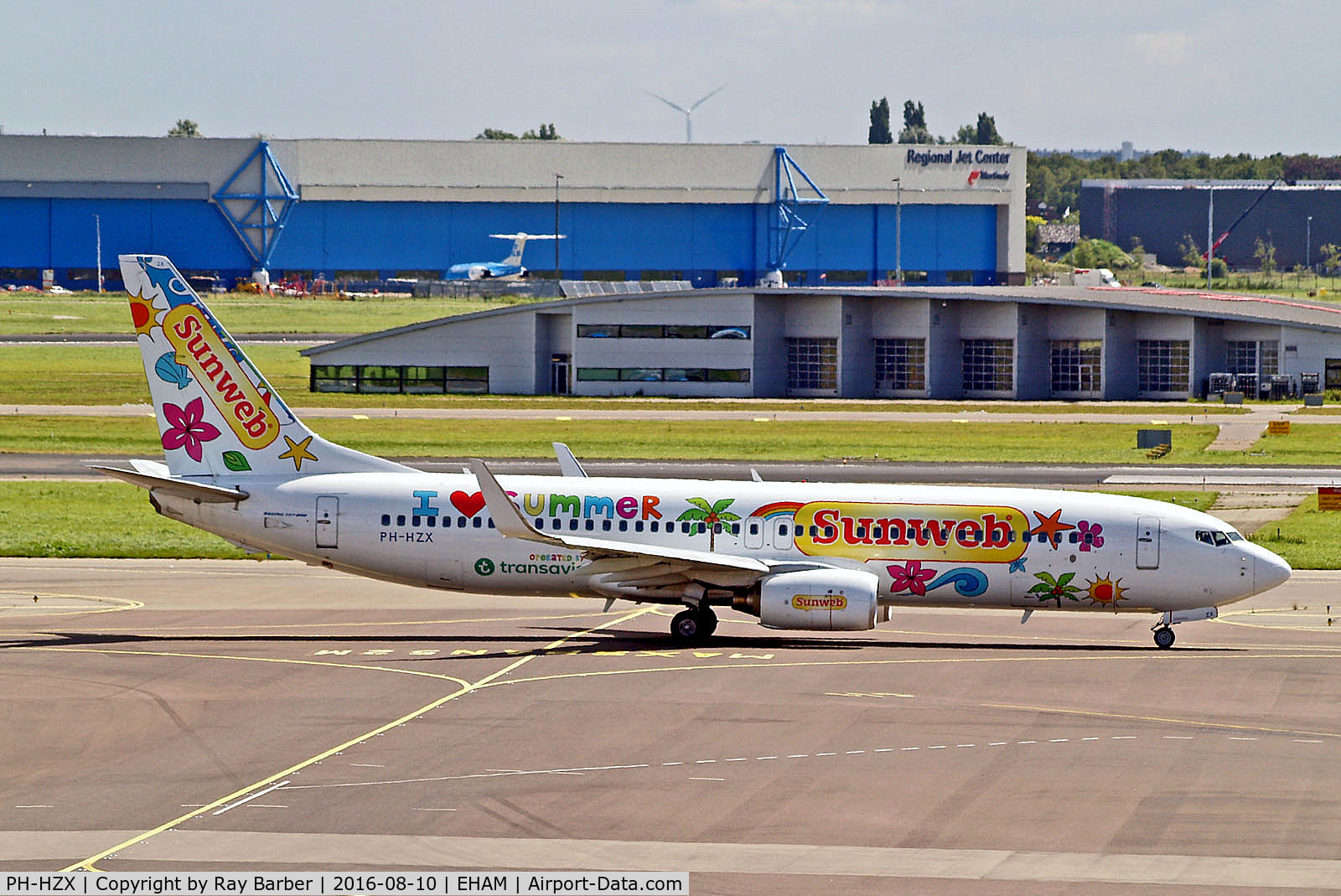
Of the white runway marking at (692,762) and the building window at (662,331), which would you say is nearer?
the white runway marking at (692,762)

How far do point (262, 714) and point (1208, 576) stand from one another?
21724 millimetres

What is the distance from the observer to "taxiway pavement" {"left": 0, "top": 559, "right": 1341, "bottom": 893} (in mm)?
23141

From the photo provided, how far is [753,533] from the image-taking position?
4012 centimetres

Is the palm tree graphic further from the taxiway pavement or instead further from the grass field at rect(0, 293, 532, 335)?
the grass field at rect(0, 293, 532, 335)

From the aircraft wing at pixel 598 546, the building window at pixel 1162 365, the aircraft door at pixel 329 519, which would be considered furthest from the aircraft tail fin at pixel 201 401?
the building window at pixel 1162 365

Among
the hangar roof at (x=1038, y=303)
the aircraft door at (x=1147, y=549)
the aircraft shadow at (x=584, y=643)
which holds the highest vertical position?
the hangar roof at (x=1038, y=303)

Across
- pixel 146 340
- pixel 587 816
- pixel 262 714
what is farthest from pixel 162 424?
pixel 587 816

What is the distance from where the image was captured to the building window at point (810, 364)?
12275cm

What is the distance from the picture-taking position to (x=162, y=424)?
4141 centimetres

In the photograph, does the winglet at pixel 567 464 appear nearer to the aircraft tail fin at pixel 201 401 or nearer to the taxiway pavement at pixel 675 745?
the taxiway pavement at pixel 675 745

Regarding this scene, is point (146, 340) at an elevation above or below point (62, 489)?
above

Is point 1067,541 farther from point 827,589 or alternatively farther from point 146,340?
point 146,340

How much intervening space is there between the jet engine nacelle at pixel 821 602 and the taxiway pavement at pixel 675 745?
2.63 feet

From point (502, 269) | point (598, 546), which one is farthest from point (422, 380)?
point (598, 546)
